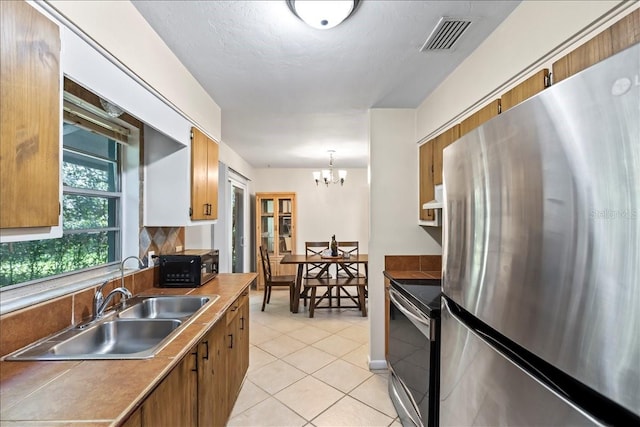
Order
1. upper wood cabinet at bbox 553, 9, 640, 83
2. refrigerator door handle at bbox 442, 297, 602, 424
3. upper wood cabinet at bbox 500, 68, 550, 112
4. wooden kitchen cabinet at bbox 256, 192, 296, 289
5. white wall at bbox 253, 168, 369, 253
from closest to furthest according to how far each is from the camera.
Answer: refrigerator door handle at bbox 442, 297, 602, 424, upper wood cabinet at bbox 553, 9, 640, 83, upper wood cabinet at bbox 500, 68, 550, 112, wooden kitchen cabinet at bbox 256, 192, 296, 289, white wall at bbox 253, 168, 369, 253

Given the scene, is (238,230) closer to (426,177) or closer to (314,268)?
(314,268)

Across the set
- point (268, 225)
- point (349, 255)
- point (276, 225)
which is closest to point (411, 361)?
point (349, 255)

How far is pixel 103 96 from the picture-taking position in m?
1.28

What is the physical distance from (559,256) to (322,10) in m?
1.38

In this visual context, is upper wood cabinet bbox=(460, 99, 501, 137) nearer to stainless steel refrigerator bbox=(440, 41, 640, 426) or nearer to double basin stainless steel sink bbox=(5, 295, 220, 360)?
stainless steel refrigerator bbox=(440, 41, 640, 426)

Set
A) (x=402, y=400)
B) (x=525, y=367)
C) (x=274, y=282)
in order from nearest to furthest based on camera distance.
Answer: (x=525, y=367) < (x=402, y=400) < (x=274, y=282)

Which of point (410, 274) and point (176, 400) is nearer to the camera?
point (176, 400)

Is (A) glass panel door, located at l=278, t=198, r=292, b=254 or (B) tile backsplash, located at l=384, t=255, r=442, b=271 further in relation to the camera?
(A) glass panel door, located at l=278, t=198, r=292, b=254

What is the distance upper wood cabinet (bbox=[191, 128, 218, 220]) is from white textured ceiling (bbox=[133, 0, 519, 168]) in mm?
414

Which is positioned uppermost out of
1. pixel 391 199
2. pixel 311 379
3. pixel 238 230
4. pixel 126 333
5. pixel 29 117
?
pixel 29 117

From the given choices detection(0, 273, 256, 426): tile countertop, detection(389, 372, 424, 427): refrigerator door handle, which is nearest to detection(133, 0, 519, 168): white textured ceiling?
detection(0, 273, 256, 426): tile countertop

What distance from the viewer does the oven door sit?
5.25 ft

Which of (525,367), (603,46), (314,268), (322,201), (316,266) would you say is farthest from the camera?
→ (322,201)

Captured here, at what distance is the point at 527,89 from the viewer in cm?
139
